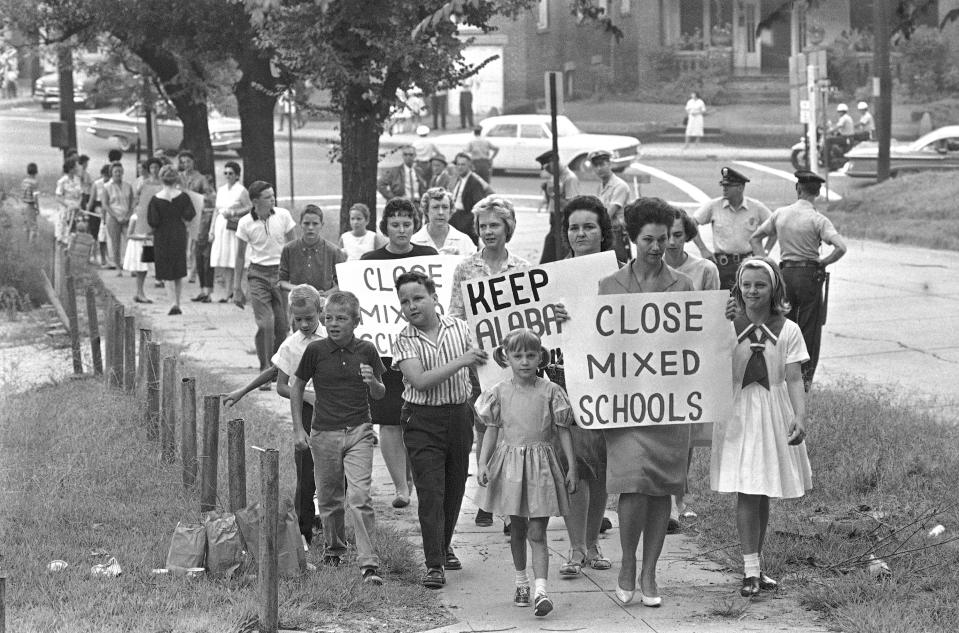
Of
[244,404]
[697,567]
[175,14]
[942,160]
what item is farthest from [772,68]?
[697,567]

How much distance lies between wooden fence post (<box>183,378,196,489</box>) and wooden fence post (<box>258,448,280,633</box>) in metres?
2.04

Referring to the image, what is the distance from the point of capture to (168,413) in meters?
9.43

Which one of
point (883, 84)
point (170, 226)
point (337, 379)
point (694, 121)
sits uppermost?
point (883, 84)

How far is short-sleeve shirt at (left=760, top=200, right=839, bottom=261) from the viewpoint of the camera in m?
11.7

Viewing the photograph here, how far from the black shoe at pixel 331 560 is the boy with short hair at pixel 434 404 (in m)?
0.47

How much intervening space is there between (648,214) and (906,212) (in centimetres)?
2130

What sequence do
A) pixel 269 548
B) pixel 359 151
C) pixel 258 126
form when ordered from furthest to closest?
pixel 258 126 < pixel 359 151 < pixel 269 548

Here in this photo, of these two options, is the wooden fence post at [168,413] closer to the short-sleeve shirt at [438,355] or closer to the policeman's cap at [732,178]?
the short-sleeve shirt at [438,355]

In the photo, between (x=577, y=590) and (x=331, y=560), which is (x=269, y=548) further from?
(x=577, y=590)

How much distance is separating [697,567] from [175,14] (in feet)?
50.9

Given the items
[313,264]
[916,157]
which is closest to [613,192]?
[313,264]

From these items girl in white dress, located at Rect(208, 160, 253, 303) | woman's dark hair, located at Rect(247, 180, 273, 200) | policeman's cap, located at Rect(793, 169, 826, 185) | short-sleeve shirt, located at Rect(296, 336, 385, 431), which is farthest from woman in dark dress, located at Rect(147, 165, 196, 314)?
short-sleeve shirt, located at Rect(296, 336, 385, 431)

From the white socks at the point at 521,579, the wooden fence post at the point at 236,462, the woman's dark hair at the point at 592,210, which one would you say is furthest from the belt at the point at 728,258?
the wooden fence post at the point at 236,462

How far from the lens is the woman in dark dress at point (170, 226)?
1714 centimetres
